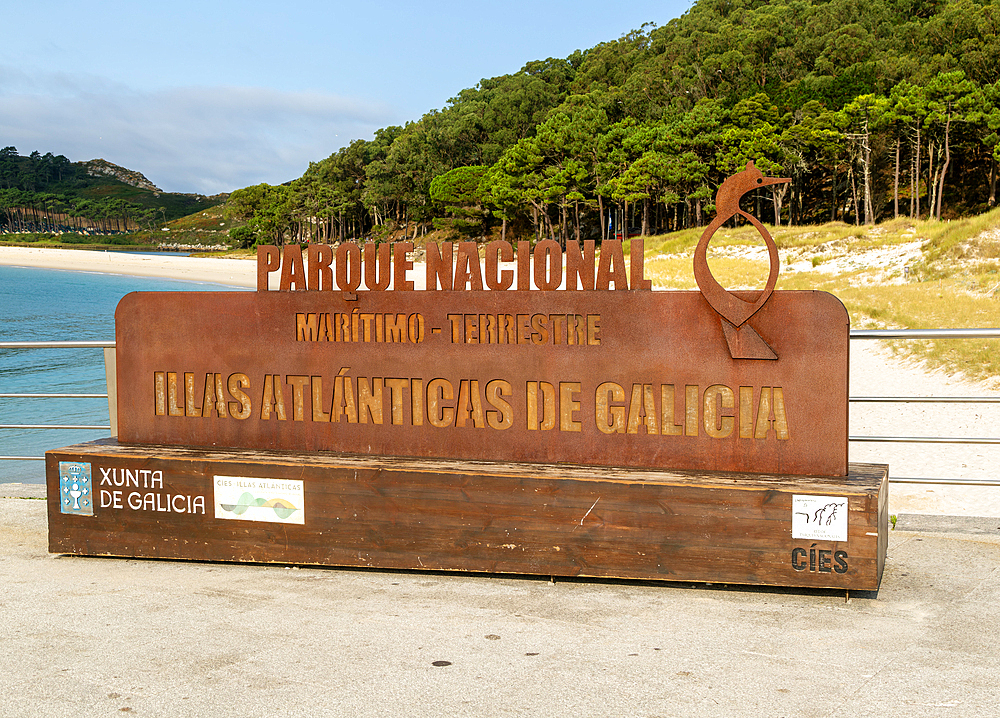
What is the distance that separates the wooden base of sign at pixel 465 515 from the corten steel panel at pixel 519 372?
0.39 feet

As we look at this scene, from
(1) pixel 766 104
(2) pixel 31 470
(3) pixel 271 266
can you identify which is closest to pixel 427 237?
(1) pixel 766 104

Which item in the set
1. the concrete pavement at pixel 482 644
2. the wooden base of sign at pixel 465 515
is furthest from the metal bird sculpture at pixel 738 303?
the concrete pavement at pixel 482 644

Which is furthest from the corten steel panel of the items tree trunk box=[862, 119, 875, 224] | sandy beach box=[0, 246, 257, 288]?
tree trunk box=[862, 119, 875, 224]

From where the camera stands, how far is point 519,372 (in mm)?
4199

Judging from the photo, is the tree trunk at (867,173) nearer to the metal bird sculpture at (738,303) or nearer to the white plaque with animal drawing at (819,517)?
the metal bird sculpture at (738,303)

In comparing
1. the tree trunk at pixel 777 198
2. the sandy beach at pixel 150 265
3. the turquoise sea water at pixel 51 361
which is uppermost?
the tree trunk at pixel 777 198

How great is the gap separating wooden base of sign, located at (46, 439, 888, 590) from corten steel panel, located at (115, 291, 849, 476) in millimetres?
118

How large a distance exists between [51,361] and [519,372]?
89.6 feet

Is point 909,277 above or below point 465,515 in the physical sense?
above

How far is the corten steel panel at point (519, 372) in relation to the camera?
385cm

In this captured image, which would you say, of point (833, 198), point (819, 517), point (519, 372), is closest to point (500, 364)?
point (519, 372)

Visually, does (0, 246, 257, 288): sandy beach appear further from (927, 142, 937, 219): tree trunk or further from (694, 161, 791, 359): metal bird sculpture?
(694, 161, 791, 359): metal bird sculpture

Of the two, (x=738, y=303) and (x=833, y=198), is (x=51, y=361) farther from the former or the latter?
(x=833, y=198)

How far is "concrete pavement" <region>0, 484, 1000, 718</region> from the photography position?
2791mm
